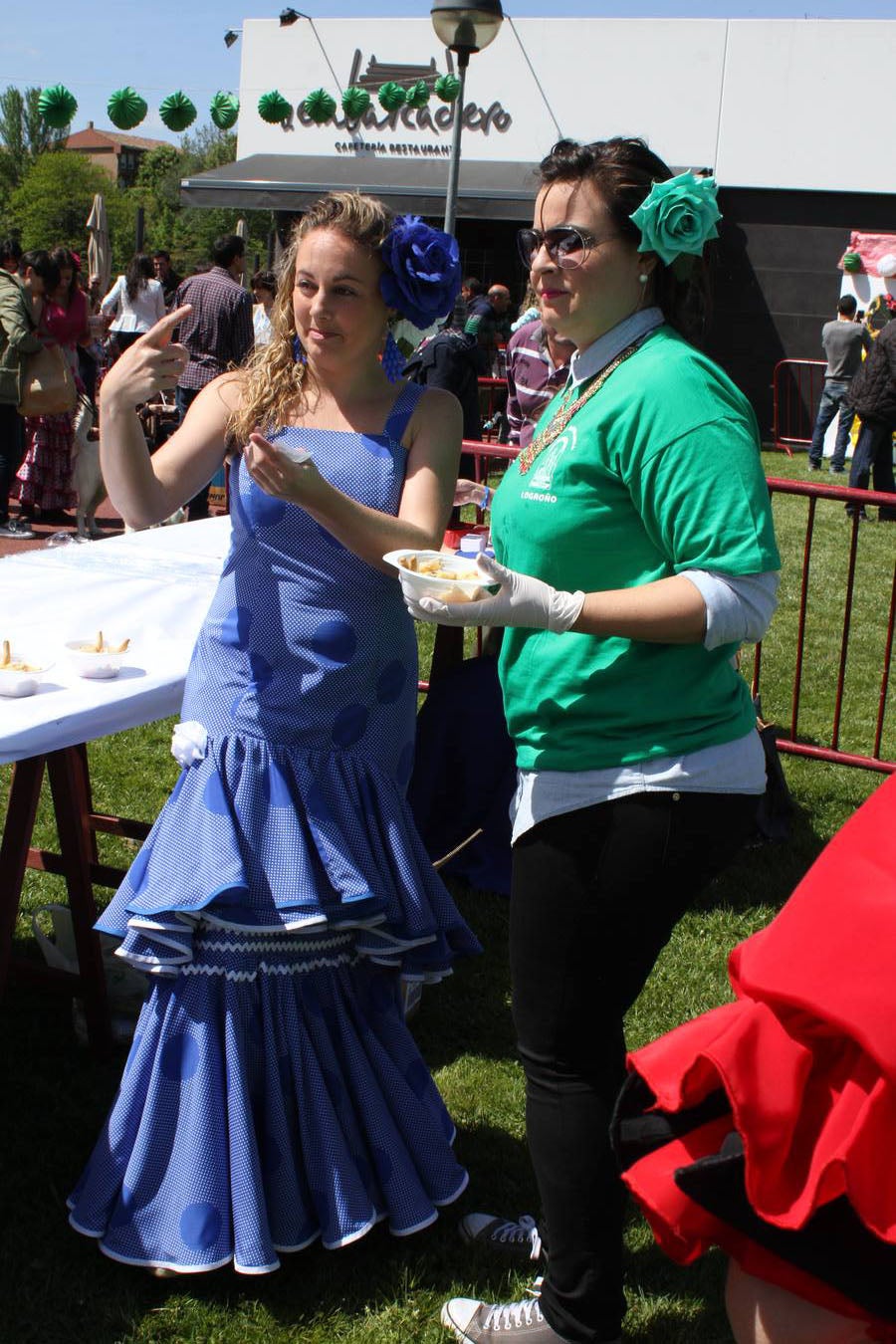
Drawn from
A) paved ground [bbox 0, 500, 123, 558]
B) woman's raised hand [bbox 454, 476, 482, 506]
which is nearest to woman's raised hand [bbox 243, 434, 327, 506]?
woman's raised hand [bbox 454, 476, 482, 506]

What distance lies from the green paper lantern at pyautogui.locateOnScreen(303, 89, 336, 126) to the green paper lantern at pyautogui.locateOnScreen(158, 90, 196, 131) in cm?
655

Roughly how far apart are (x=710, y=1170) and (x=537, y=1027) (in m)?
0.67

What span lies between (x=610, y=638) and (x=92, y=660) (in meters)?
1.35

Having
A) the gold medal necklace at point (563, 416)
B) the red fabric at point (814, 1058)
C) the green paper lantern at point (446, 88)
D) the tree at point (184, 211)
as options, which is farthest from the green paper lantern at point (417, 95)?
the tree at point (184, 211)

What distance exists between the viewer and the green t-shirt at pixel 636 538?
182 centimetres

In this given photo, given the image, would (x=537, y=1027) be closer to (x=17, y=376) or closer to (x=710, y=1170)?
(x=710, y=1170)

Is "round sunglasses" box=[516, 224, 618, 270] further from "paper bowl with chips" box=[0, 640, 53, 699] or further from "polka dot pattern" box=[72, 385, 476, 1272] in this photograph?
"paper bowl with chips" box=[0, 640, 53, 699]

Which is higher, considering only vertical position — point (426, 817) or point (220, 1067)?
point (220, 1067)

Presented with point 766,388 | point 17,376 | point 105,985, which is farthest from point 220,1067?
point 766,388

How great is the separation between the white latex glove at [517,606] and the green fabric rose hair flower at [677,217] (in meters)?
0.52

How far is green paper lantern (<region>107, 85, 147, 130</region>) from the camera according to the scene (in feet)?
40.0

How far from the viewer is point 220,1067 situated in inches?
97.6

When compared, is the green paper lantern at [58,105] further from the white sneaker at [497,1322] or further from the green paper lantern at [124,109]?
the white sneaker at [497,1322]

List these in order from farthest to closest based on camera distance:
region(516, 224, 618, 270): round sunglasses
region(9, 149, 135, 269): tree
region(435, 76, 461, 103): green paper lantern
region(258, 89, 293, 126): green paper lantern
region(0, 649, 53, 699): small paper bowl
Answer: region(9, 149, 135, 269): tree
region(435, 76, 461, 103): green paper lantern
region(258, 89, 293, 126): green paper lantern
region(0, 649, 53, 699): small paper bowl
region(516, 224, 618, 270): round sunglasses
